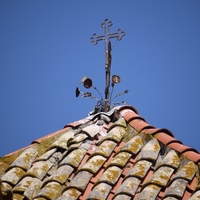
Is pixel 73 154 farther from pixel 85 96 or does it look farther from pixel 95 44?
pixel 95 44

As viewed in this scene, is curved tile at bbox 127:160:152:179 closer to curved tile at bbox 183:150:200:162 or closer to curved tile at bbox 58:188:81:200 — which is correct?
curved tile at bbox 183:150:200:162

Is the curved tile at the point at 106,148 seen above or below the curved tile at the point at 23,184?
above

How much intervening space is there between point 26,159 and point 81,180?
1157mm

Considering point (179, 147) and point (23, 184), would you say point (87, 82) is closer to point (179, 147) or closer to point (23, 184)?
point (179, 147)

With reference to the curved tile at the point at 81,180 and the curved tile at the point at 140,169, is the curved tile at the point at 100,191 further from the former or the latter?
the curved tile at the point at 140,169

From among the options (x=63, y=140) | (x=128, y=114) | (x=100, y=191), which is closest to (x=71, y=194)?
(x=100, y=191)

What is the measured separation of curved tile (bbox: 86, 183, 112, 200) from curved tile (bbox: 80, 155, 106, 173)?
0.36m

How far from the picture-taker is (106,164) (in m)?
5.48

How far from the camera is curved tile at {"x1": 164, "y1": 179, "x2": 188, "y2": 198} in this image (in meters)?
4.57

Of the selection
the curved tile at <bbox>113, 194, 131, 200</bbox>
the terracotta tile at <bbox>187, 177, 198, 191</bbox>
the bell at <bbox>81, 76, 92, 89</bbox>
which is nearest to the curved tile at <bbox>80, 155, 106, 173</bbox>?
the curved tile at <bbox>113, 194, 131, 200</bbox>

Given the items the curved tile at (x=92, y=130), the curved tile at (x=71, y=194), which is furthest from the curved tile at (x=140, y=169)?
the curved tile at (x=92, y=130)

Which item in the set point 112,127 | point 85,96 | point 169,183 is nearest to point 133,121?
point 112,127

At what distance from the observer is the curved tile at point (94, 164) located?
5.30 meters

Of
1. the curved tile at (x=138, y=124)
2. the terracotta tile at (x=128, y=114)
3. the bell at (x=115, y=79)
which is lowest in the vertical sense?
the curved tile at (x=138, y=124)
